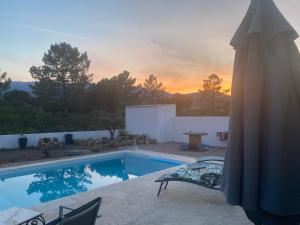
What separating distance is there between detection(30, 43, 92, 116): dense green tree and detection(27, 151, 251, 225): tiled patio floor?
17.5 m

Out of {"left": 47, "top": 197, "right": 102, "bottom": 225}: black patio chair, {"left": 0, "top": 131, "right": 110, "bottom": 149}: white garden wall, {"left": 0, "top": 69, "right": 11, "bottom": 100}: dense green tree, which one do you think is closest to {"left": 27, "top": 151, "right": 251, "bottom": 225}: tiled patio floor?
{"left": 47, "top": 197, "right": 102, "bottom": 225}: black patio chair

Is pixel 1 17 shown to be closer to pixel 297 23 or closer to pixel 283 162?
pixel 297 23

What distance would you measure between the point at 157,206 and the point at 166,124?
401 inches

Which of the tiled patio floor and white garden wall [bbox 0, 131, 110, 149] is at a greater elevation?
white garden wall [bbox 0, 131, 110, 149]

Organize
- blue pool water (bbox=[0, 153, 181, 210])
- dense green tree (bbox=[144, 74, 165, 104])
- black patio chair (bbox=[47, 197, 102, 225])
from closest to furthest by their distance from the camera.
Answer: black patio chair (bbox=[47, 197, 102, 225]) < blue pool water (bbox=[0, 153, 181, 210]) < dense green tree (bbox=[144, 74, 165, 104])

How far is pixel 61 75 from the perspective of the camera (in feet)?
77.1

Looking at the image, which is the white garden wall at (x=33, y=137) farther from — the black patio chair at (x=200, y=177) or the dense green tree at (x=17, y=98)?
the black patio chair at (x=200, y=177)

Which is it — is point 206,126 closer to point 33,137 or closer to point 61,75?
point 33,137

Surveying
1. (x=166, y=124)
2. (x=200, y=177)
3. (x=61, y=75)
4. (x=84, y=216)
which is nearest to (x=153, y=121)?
(x=166, y=124)

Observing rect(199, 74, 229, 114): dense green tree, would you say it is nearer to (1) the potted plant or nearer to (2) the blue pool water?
(2) the blue pool water

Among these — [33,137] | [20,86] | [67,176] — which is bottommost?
[67,176]

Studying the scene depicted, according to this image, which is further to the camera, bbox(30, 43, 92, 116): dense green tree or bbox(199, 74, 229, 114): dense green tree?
bbox(199, 74, 229, 114): dense green tree

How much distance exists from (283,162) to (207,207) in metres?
3.19

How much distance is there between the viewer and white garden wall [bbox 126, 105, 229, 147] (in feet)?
43.5
